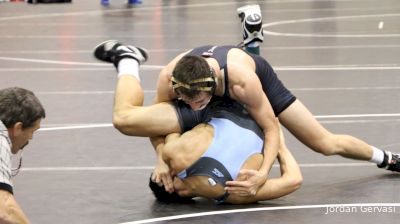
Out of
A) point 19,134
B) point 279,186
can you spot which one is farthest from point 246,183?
point 19,134

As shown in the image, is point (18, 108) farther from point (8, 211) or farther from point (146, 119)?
point (146, 119)

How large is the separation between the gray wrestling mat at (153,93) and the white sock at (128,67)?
56cm

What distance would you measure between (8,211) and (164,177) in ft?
6.31

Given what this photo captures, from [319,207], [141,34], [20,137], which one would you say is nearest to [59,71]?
[141,34]

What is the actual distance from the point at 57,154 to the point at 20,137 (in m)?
2.82

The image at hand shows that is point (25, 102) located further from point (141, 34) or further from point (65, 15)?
point (65, 15)

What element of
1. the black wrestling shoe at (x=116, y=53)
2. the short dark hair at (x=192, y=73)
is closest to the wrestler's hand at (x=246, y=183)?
the short dark hair at (x=192, y=73)

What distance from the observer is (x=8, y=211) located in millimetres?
3682

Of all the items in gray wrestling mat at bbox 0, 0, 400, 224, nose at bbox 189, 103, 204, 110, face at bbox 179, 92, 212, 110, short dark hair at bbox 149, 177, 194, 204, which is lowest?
gray wrestling mat at bbox 0, 0, 400, 224

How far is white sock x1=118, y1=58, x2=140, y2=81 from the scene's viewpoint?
6148 millimetres

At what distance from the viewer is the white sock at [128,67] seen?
6.15m

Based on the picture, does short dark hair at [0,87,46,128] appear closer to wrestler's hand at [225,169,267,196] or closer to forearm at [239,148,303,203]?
wrestler's hand at [225,169,267,196]

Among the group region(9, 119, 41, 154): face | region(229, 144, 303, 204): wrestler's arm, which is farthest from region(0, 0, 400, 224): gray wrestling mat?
region(9, 119, 41, 154): face

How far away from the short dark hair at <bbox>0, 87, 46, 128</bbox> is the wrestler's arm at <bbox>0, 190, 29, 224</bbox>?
25 cm
